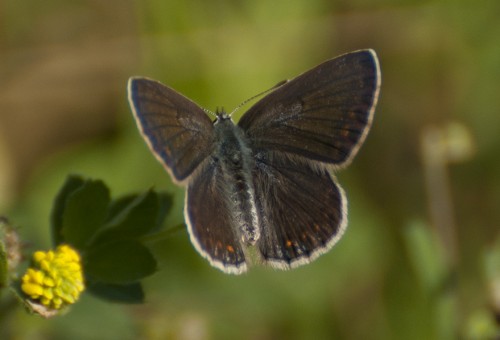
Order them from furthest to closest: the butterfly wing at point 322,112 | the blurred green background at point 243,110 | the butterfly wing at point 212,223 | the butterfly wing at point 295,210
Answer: the blurred green background at point 243,110, the butterfly wing at point 322,112, the butterfly wing at point 295,210, the butterfly wing at point 212,223

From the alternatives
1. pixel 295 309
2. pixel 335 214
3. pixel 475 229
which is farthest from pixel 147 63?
pixel 335 214

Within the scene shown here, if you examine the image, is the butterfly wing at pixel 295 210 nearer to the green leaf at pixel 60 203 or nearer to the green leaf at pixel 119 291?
the green leaf at pixel 119 291

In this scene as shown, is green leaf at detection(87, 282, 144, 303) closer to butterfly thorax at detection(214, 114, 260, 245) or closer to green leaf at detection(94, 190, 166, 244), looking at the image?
green leaf at detection(94, 190, 166, 244)

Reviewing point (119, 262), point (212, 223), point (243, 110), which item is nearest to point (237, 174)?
point (212, 223)

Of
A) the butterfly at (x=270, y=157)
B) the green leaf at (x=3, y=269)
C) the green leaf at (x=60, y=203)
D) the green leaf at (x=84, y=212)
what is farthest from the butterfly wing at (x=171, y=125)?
the green leaf at (x=3, y=269)

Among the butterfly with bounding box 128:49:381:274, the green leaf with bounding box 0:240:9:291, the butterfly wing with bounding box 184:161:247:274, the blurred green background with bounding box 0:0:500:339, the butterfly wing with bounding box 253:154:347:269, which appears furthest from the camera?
the blurred green background with bounding box 0:0:500:339

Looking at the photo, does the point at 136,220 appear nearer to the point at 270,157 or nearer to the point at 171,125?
the point at 171,125

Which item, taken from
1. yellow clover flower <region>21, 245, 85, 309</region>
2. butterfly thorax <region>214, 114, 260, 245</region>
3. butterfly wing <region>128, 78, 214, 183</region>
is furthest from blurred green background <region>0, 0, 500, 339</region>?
yellow clover flower <region>21, 245, 85, 309</region>
